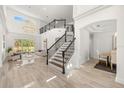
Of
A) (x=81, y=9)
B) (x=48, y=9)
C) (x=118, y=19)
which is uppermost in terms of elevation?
(x=48, y=9)

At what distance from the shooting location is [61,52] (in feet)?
20.6

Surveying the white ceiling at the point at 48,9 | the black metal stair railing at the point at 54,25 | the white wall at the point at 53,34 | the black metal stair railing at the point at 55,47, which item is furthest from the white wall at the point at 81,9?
the black metal stair railing at the point at 54,25

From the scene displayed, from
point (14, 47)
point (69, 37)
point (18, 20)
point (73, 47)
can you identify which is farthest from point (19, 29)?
point (73, 47)

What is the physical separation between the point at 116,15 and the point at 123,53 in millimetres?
1362

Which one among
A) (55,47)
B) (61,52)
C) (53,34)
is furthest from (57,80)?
(53,34)

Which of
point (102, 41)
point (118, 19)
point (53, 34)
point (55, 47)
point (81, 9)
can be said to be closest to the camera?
point (118, 19)

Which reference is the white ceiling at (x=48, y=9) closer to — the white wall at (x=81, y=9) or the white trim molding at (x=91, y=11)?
the white wall at (x=81, y=9)

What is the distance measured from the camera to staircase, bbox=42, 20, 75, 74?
190 inches

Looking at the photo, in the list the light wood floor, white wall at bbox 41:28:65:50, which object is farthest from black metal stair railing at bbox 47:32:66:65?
the light wood floor

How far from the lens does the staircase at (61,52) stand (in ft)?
15.8

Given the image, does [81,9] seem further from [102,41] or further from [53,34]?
[53,34]

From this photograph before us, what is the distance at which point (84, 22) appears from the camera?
4.84 meters

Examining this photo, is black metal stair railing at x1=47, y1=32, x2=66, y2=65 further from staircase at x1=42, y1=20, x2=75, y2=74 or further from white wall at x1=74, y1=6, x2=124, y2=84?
white wall at x1=74, y1=6, x2=124, y2=84
